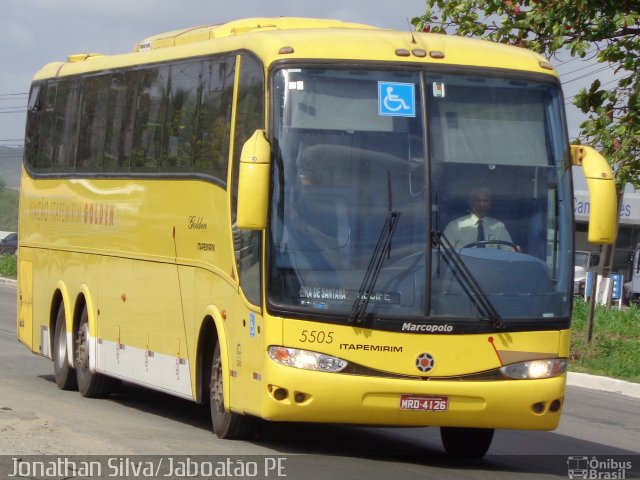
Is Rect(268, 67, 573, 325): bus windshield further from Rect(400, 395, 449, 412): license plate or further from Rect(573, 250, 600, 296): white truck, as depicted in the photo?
Rect(573, 250, 600, 296): white truck

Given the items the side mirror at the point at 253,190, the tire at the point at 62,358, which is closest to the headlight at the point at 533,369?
the side mirror at the point at 253,190

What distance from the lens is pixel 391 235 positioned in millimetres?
10211

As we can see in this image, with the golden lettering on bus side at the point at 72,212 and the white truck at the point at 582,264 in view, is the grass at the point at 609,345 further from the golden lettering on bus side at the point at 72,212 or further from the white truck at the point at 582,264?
the white truck at the point at 582,264

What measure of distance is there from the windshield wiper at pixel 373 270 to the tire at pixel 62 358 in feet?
21.1

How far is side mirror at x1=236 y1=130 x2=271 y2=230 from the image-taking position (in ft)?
32.7

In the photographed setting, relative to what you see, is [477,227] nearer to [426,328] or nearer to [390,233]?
[390,233]

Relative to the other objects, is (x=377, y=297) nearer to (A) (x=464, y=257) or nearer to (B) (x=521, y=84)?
(A) (x=464, y=257)

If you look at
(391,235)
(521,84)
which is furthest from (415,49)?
(391,235)

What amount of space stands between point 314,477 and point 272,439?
7.17 feet

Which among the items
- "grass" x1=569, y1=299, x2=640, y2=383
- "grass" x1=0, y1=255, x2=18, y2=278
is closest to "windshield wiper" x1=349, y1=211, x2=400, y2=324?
"grass" x1=569, y1=299, x2=640, y2=383

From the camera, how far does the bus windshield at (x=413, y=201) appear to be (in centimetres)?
1018

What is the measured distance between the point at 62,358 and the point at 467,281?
7.08 metres

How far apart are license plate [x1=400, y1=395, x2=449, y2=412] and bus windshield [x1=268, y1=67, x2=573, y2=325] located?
57 centimetres

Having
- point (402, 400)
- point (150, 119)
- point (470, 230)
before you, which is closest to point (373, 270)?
point (470, 230)
